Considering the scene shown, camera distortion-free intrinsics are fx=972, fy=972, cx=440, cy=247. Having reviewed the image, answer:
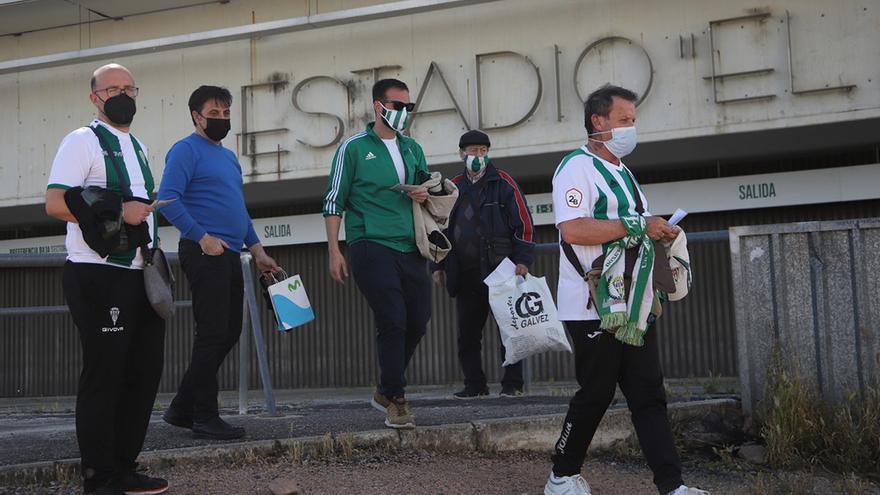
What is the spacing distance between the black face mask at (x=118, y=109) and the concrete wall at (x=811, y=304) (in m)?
4.02

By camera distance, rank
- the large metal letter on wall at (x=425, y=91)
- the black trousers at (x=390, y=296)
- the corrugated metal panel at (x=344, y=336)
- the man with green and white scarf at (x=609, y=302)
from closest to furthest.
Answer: the man with green and white scarf at (x=609, y=302), the black trousers at (x=390, y=296), the large metal letter on wall at (x=425, y=91), the corrugated metal panel at (x=344, y=336)

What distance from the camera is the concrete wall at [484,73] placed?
10.8 meters

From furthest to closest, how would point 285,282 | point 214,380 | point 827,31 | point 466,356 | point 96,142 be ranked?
point 827,31, point 466,356, point 285,282, point 214,380, point 96,142

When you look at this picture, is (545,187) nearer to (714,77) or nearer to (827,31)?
(714,77)

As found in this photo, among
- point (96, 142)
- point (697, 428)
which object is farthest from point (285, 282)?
point (697, 428)

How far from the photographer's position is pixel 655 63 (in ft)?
37.2

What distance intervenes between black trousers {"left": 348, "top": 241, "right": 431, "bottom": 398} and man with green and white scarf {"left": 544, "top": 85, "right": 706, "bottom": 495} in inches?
46.6

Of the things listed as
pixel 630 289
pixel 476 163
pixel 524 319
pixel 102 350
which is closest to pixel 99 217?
pixel 102 350

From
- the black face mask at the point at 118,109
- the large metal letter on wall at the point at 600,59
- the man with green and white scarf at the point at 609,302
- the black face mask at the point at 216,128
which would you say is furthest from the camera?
the large metal letter on wall at the point at 600,59

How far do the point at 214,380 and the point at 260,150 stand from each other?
7.67m

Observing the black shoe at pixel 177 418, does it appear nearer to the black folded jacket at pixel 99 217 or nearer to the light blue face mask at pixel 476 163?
the black folded jacket at pixel 99 217

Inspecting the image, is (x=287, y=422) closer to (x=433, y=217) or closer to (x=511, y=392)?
(x=433, y=217)

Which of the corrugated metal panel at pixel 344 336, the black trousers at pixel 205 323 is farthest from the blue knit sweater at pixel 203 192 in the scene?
the corrugated metal panel at pixel 344 336

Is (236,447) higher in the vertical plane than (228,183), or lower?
lower
